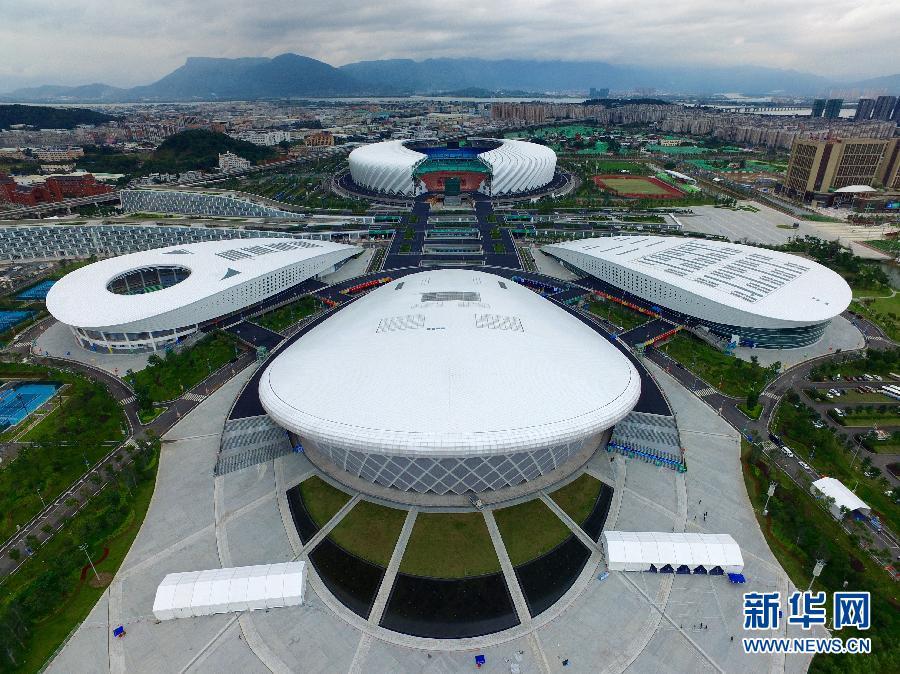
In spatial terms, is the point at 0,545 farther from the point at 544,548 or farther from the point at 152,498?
the point at 544,548

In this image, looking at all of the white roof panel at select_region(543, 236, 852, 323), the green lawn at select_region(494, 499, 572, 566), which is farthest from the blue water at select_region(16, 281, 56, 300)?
the white roof panel at select_region(543, 236, 852, 323)

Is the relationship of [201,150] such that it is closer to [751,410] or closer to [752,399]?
[752,399]

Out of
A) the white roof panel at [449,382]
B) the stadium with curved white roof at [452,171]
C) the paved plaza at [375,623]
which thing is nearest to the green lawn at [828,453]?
the paved plaza at [375,623]

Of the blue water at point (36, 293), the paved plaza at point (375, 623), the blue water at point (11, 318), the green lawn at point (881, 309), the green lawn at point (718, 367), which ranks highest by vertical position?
the blue water at point (36, 293)

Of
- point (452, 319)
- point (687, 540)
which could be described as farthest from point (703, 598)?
point (452, 319)

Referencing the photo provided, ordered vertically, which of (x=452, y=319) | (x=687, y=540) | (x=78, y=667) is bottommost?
(x=78, y=667)

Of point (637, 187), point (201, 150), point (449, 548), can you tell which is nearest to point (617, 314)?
point (449, 548)

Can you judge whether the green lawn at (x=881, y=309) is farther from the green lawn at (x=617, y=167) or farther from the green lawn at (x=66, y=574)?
the green lawn at (x=617, y=167)
